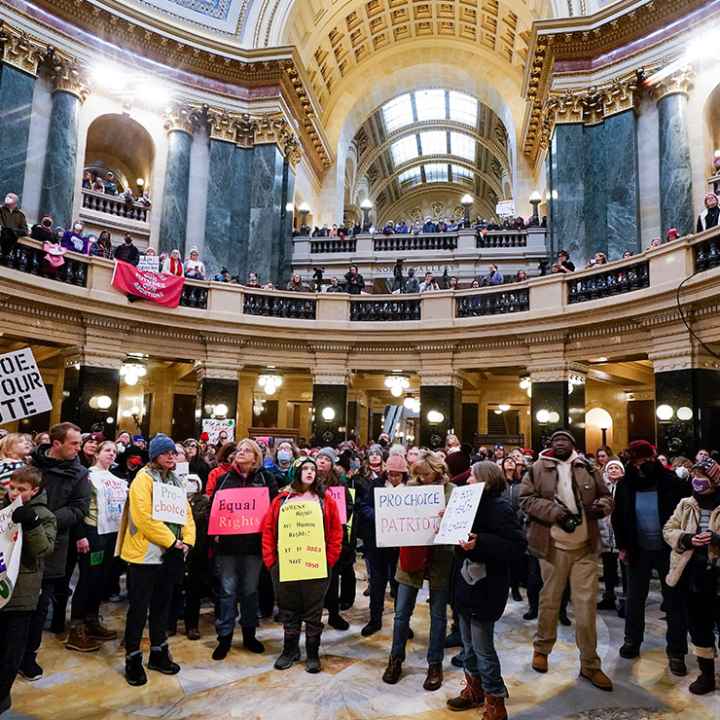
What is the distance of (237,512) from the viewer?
584 cm

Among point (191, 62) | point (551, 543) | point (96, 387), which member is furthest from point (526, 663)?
point (191, 62)

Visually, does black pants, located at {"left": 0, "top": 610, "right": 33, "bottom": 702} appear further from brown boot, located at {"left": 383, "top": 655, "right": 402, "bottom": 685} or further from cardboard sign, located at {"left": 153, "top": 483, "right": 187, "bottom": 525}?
brown boot, located at {"left": 383, "top": 655, "right": 402, "bottom": 685}

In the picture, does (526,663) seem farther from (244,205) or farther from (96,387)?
(244,205)

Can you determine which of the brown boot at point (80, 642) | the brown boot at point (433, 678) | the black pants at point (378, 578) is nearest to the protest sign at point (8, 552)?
the brown boot at point (80, 642)

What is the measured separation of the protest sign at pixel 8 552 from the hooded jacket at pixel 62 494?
1.16 metres

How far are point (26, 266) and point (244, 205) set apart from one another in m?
11.1

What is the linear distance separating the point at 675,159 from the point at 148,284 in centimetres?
1643

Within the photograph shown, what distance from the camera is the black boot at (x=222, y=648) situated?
221 inches

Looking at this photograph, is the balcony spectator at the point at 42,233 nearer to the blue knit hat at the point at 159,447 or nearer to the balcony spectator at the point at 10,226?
the balcony spectator at the point at 10,226

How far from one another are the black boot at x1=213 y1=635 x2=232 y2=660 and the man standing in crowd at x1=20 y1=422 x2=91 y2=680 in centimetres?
146

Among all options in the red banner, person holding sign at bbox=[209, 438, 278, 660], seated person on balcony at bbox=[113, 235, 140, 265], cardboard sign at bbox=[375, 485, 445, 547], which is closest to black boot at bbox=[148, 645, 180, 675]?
person holding sign at bbox=[209, 438, 278, 660]

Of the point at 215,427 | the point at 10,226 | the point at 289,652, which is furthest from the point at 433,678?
the point at 10,226

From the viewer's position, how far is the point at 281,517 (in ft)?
18.3

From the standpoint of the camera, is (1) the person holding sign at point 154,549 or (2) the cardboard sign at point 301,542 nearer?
(1) the person holding sign at point 154,549
